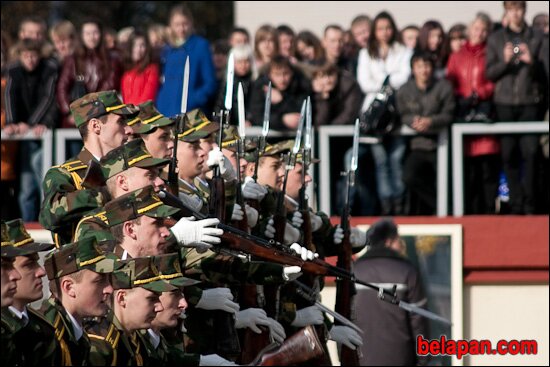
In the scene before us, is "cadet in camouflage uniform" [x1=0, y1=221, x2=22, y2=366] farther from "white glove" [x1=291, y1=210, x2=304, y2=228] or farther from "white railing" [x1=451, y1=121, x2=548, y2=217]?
"white railing" [x1=451, y1=121, x2=548, y2=217]

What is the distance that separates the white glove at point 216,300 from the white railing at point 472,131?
5632 mm

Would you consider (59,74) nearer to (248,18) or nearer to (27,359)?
(248,18)

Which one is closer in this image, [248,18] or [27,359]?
[27,359]

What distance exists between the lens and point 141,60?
15758 millimetres

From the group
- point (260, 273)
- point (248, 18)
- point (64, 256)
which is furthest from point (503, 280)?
point (64, 256)

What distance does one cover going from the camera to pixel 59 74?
51.0 ft

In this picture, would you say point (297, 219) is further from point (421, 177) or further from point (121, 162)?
point (421, 177)

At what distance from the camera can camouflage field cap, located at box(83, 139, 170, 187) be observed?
9.59 m

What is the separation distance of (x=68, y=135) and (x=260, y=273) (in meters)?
6.20

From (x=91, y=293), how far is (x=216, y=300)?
2.16m

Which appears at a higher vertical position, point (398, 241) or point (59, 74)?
point (59, 74)

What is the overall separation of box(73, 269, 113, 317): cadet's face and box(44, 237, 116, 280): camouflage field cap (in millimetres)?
34

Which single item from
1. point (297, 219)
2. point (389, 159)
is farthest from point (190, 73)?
point (297, 219)

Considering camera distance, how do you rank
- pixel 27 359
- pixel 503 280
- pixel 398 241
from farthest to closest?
1. pixel 503 280
2. pixel 398 241
3. pixel 27 359
